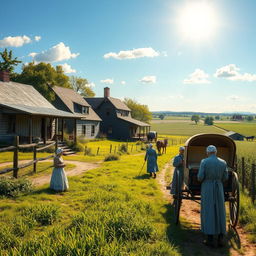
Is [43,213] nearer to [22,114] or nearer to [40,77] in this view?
[22,114]

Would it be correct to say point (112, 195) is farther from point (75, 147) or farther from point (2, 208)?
point (75, 147)

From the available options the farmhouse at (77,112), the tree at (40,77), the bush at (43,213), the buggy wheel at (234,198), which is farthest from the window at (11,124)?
the buggy wheel at (234,198)

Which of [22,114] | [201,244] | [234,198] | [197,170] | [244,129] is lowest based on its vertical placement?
[201,244]

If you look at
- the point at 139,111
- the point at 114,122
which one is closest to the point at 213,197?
the point at 114,122

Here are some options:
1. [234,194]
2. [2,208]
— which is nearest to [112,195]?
[2,208]

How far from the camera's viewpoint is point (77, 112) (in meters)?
36.4

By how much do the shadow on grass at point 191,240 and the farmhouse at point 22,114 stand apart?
15.6m

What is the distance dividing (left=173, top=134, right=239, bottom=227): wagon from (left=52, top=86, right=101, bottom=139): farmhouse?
27.4 m

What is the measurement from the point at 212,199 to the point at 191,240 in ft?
3.57

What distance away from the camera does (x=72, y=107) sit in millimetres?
35781

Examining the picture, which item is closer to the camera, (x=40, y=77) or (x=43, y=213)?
(x=43, y=213)

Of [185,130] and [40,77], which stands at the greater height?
[40,77]

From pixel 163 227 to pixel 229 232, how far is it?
66.5 inches

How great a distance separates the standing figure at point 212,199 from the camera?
528 centimetres
